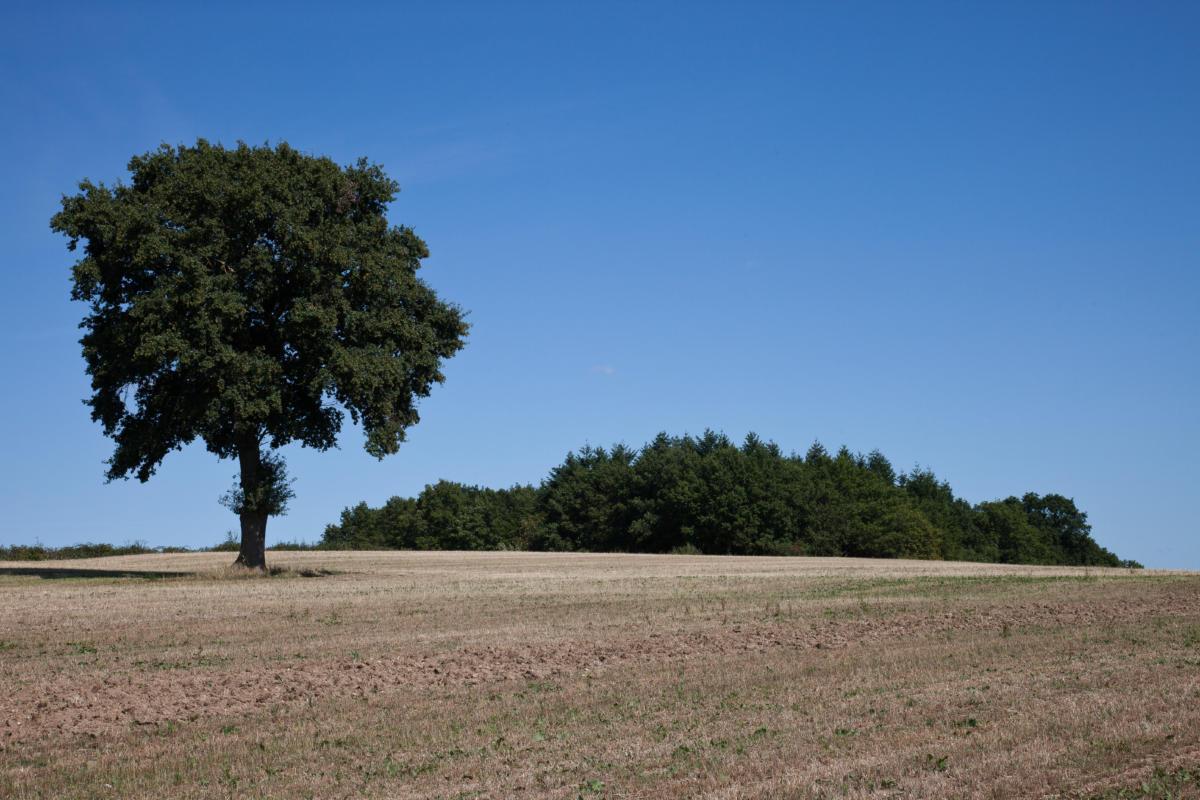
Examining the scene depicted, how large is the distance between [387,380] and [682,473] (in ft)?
245

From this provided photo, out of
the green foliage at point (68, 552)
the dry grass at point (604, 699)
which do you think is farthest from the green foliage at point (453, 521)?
Result: the dry grass at point (604, 699)

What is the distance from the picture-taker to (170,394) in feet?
135

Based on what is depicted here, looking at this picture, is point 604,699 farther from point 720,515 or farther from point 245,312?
point 720,515

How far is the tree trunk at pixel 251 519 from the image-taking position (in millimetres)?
43188

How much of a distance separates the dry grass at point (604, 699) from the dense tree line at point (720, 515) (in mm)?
78594

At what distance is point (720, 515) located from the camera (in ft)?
360

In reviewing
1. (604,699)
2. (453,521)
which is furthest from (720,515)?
(604,699)

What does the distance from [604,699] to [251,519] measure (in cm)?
3272

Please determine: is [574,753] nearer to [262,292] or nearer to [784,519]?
[262,292]

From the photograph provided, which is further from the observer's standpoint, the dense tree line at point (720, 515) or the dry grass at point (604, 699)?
the dense tree line at point (720, 515)

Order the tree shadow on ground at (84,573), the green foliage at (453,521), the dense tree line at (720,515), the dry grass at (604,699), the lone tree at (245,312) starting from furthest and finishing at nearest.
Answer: the green foliage at (453,521) < the dense tree line at (720,515) < the tree shadow on ground at (84,573) < the lone tree at (245,312) < the dry grass at (604,699)

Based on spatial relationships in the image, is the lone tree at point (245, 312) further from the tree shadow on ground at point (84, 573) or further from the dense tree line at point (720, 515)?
the dense tree line at point (720, 515)

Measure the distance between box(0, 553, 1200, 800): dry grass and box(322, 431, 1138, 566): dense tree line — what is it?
78.6m

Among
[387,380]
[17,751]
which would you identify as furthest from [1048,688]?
[387,380]
